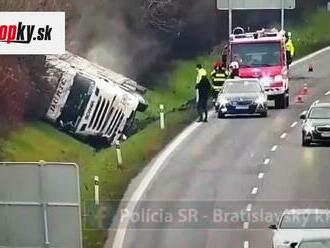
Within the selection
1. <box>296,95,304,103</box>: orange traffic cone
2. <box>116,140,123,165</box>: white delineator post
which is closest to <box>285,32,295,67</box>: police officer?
<box>296,95,304,103</box>: orange traffic cone

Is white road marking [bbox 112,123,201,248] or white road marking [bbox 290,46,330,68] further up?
white road marking [bbox 290,46,330,68]

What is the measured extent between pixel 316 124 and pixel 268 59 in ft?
6.13

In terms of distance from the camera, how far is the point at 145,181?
79.5 ft

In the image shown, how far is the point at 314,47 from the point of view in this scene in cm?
2489

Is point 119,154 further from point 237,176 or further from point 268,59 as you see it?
point 268,59

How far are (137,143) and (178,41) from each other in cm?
219

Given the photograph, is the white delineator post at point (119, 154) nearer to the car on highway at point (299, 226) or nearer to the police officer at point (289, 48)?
the car on highway at point (299, 226)

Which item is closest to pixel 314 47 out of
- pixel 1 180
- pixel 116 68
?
pixel 116 68

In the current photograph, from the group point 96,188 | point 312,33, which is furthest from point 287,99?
point 96,188

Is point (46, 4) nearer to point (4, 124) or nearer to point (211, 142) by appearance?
point (4, 124)

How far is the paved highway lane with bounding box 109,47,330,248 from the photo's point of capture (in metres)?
23.7

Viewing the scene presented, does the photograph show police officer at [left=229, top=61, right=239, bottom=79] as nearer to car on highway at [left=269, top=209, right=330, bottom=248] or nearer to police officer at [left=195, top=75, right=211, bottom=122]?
police officer at [left=195, top=75, right=211, bottom=122]

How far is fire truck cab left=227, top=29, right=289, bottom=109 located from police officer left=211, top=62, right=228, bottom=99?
24cm

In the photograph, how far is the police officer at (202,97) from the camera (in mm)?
25016
